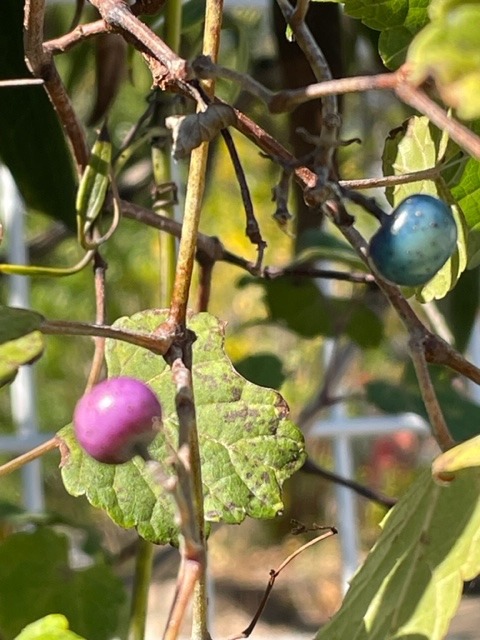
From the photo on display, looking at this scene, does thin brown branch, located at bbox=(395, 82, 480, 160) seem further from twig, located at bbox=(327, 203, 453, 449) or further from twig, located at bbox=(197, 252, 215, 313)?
twig, located at bbox=(197, 252, 215, 313)

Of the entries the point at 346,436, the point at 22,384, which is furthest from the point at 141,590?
the point at 346,436

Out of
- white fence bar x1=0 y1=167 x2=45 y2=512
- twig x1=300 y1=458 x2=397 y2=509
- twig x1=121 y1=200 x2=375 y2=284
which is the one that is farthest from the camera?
white fence bar x1=0 y1=167 x2=45 y2=512

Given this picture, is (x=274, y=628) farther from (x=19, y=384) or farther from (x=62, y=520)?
(x=62, y=520)

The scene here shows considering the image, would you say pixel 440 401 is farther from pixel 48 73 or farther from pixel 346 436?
pixel 346 436

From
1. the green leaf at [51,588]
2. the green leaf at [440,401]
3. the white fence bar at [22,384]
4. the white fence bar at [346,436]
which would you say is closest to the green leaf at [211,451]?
the green leaf at [51,588]

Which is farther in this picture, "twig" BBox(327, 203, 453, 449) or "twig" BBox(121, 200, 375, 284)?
"twig" BBox(121, 200, 375, 284)

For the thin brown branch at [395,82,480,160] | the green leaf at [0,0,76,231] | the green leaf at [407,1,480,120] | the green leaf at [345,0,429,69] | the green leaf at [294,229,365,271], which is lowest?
the green leaf at [294,229,365,271]

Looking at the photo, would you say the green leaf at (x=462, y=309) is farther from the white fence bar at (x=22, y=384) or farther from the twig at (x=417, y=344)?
the white fence bar at (x=22, y=384)

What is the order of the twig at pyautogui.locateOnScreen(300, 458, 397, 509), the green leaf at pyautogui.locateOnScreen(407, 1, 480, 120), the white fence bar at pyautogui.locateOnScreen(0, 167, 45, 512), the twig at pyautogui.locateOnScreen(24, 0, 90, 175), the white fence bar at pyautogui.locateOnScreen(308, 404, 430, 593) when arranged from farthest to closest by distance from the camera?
the white fence bar at pyautogui.locateOnScreen(308, 404, 430, 593), the white fence bar at pyautogui.locateOnScreen(0, 167, 45, 512), the twig at pyautogui.locateOnScreen(300, 458, 397, 509), the twig at pyautogui.locateOnScreen(24, 0, 90, 175), the green leaf at pyautogui.locateOnScreen(407, 1, 480, 120)

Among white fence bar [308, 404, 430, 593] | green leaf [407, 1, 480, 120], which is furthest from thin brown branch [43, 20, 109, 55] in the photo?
white fence bar [308, 404, 430, 593]
